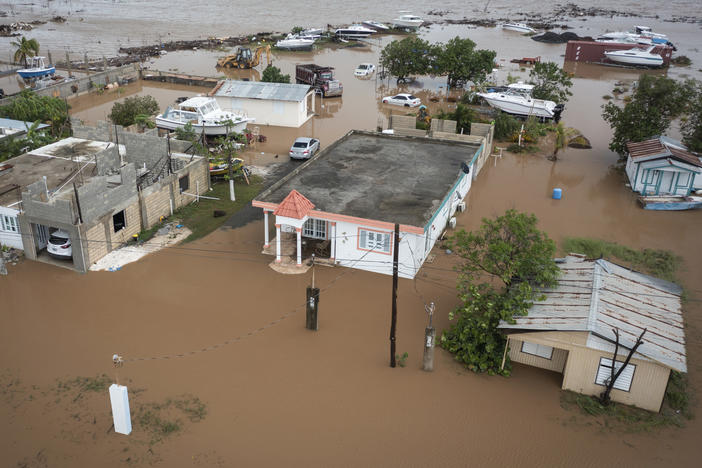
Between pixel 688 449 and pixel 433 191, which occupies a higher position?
pixel 433 191

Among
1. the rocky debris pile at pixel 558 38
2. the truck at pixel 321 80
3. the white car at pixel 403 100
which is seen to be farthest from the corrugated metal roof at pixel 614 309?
the rocky debris pile at pixel 558 38

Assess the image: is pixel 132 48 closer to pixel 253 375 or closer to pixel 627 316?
pixel 253 375

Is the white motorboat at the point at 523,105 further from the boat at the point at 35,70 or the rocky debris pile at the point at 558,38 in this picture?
the rocky debris pile at the point at 558,38

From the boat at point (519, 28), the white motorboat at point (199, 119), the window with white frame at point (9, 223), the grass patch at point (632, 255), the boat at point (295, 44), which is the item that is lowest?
the grass patch at point (632, 255)

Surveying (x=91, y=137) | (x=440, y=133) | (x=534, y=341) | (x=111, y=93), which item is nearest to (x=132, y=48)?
(x=111, y=93)

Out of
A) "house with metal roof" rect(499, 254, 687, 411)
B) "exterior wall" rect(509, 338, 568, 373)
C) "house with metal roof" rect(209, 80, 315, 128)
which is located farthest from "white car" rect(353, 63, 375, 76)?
"exterior wall" rect(509, 338, 568, 373)
